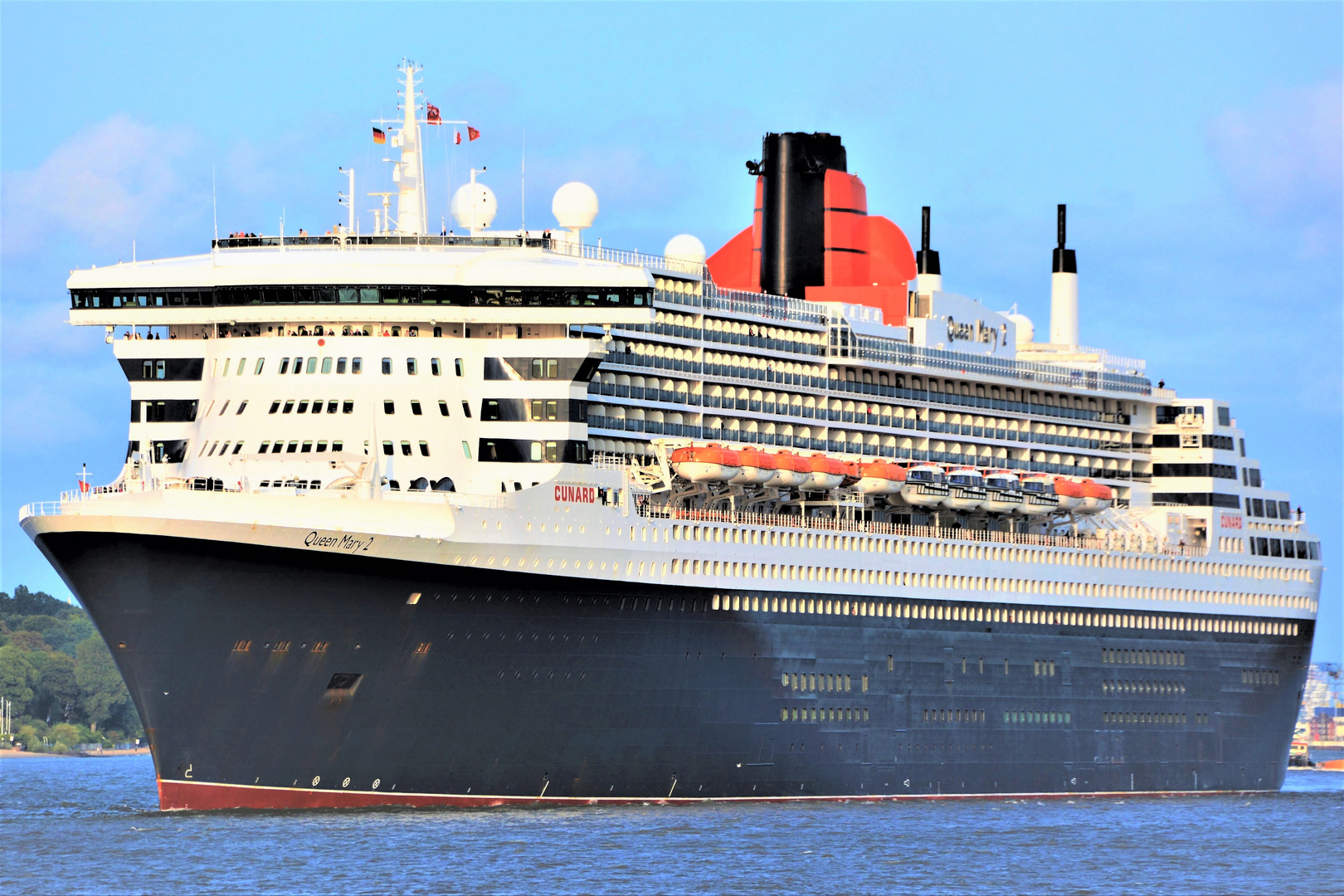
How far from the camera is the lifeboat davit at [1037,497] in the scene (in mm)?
63281

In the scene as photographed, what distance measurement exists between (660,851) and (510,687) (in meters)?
6.16

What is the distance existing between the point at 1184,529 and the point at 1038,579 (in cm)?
829

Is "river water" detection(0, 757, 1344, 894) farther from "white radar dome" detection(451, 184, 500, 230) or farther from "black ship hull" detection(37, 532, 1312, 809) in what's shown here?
"white radar dome" detection(451, 184, 500, 230)

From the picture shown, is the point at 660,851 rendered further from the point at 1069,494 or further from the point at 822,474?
the point at 1069,494

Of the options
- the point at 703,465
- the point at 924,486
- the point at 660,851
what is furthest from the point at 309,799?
the point at 924,486

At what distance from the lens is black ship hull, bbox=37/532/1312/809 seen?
4666cm

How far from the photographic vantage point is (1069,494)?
64.2 metres

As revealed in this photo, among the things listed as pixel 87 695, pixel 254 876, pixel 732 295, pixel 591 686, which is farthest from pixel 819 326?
pixel 87 695

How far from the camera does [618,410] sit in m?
54.9

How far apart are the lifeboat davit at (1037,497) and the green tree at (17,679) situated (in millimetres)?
74666

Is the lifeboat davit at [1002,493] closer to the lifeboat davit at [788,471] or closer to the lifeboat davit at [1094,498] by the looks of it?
the lifeboat davit at [1094,498]

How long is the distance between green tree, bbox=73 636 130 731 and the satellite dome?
3023 inches

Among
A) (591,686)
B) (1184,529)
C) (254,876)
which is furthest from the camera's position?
(1184,529)

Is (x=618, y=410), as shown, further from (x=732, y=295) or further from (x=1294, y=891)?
(x=1294, y=891)
